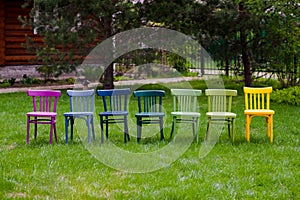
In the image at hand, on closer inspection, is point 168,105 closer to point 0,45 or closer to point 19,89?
point 19,89

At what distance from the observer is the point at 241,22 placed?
11.8m

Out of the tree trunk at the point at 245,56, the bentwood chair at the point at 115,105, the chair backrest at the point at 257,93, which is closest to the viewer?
the bentwood chair at the point at 115,105

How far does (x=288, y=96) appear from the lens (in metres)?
11.3

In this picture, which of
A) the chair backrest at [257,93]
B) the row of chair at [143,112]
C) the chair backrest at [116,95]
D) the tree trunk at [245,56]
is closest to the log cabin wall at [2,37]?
the tree trunk at [245,56]

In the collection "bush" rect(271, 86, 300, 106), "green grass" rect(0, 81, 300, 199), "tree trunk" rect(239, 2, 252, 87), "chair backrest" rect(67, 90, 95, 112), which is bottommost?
"green grass" rect(0, 81, 300, 199)

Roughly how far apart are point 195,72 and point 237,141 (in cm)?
1036

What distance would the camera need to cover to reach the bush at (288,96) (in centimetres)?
1117

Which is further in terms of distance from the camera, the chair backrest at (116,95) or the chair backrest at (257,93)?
the chair backrest at (257,93)

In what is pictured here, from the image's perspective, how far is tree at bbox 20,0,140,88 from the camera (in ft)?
36.9

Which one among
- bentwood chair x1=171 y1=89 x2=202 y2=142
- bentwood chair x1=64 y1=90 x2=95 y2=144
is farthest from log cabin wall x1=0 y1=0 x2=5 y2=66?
bentwood chair x1=171 y1=89 x2=202 y2=142

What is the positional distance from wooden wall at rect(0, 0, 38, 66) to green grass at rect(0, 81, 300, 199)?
25.1 feet

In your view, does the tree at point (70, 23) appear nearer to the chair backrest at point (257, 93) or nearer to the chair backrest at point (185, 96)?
the chair backrest at point (185, 96)

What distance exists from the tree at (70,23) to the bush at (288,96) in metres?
3.63

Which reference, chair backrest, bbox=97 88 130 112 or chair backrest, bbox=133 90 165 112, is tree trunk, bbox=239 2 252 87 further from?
chair backrest, bbox=97 88 130 112
